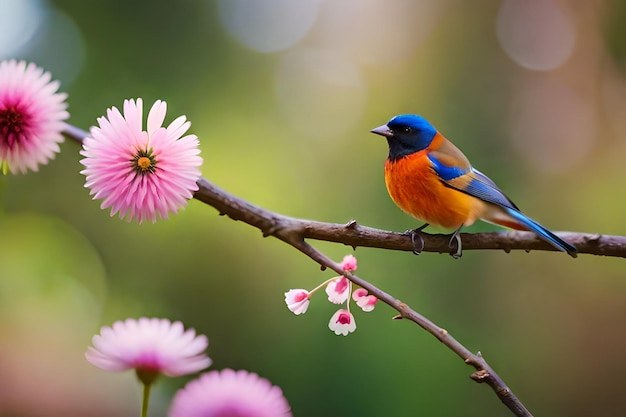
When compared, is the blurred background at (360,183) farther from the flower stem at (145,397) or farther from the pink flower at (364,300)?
the flower stem at (145,397)

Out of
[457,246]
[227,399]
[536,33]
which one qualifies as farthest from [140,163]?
[536,33]

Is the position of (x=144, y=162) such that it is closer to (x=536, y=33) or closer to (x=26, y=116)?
(x=26, y=116)

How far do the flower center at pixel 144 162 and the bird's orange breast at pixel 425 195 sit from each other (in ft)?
1.11

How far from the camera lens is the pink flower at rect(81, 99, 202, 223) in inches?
9.7

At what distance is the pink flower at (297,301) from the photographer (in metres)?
0.29

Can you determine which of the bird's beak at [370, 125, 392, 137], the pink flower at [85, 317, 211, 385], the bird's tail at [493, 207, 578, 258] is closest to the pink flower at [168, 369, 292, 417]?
the pink flower at [85, 317, 211, 385]

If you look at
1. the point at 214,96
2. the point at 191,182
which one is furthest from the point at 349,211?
the point at 191,182

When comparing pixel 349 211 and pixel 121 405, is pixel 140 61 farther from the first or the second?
pixel 121 405

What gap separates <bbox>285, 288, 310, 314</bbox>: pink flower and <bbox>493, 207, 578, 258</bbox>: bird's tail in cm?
16

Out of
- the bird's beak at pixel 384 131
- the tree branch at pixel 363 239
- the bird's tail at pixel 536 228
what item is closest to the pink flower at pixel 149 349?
the tree branch at pixel 363 239

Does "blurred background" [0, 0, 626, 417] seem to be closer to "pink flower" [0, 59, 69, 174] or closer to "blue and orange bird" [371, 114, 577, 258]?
"blue and orange bird" [371, 114, 577, 258]

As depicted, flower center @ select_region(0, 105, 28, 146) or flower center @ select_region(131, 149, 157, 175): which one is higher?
flower center @ select_region(0, 105, 28, 146)

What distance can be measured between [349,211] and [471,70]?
1.34 ft

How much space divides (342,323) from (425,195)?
0.30 metres
